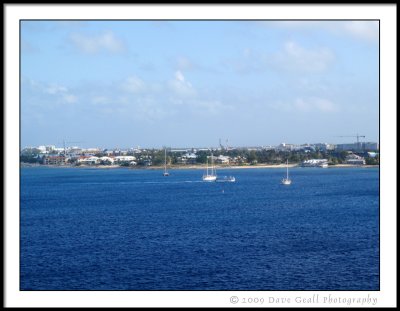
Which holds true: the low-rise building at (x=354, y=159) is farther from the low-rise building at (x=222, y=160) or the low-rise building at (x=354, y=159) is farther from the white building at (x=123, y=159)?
the white building at (x=123, y=159)

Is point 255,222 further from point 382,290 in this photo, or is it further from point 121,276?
point 382,290

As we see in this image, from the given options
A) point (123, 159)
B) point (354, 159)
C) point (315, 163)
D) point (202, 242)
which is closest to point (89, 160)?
point (123, 159)

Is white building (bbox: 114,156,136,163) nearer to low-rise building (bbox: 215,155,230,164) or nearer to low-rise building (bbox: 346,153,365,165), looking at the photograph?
low-rise building (bbox: 215,155,230,164)

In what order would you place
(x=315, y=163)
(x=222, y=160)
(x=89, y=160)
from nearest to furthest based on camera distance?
(x=315, y=163) < (x=222, y=160) < (x=89, y=160)

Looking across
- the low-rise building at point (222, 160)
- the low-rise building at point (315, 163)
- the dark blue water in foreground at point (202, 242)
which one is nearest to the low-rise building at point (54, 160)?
the low-rise building at point (222, 160)

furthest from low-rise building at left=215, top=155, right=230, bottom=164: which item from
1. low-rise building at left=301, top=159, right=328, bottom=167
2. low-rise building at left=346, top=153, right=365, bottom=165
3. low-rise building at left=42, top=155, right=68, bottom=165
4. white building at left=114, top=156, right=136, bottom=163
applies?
low-rise building at left=42, top=155, right=68, bottom=165

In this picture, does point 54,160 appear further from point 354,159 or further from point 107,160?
point 354,159

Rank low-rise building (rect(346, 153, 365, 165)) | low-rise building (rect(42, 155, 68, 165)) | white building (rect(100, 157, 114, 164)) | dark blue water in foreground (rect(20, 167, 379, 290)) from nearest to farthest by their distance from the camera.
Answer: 1. dark blue water in foreground (rect(20, 167, 379, 290))
2. low-rise building (rect(346, 153, 365, 165))
3. low-rise building (rect(42, 155, 68, 165))
4. white building (rect(100, 157, 114, 164))

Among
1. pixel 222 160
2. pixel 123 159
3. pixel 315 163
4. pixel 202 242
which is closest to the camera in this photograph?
pixel 202 242
